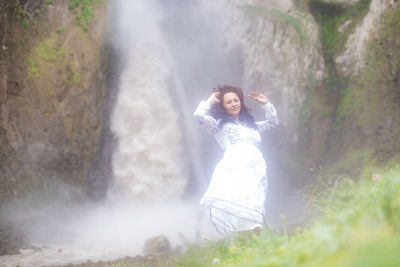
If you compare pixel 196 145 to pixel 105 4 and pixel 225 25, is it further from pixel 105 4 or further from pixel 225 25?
pixel 105 4

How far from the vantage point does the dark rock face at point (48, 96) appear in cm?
769

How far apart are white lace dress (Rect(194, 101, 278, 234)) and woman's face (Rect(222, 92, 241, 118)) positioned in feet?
0.45

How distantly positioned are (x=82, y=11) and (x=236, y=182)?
5.92m

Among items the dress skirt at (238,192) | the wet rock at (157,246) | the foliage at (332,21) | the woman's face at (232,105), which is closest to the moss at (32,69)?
the wet rock at (157,246)

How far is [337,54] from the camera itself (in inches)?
364

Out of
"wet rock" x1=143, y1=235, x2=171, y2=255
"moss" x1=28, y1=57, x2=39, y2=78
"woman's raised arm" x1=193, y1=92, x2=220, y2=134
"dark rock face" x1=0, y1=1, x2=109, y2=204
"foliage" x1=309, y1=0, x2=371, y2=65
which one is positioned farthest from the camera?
"foliage" x1=309, y1=0, x2=371, y2=65

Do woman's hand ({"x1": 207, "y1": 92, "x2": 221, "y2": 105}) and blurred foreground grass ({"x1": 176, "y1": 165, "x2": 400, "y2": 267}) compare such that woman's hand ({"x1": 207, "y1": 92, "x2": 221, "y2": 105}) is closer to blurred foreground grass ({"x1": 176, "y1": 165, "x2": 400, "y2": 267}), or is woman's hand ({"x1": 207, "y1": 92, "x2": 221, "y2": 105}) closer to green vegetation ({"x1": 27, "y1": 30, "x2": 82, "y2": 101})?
blurred foreground grass ({"x1": 176, "y1": 165, "x2": 400, "y2": 267})

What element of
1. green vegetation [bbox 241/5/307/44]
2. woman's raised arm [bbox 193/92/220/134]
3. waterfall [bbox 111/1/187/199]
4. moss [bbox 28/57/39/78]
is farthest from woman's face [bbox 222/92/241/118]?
green vegetation [bbox 241/5/307/44]

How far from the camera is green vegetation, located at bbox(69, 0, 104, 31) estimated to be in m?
8.38

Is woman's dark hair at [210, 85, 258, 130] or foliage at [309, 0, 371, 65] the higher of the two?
foliage at [309, 0, 371, 65]

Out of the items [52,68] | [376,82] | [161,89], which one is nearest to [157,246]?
[161,89]

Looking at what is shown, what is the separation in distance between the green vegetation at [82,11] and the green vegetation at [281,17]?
129 inches

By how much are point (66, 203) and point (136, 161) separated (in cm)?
159

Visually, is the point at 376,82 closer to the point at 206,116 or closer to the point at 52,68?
the point at 206,116
